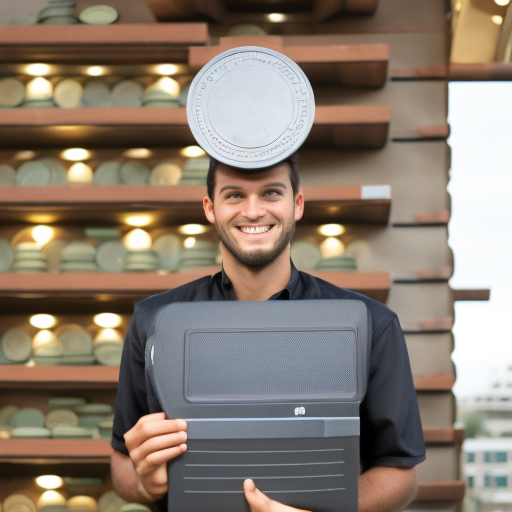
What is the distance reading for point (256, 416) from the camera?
100 cm

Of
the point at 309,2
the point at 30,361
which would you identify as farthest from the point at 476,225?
the point at 30,361

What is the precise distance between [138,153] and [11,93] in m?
0.53

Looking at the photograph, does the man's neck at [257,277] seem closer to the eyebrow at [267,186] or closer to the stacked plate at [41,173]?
the eyebrow at [267,186]

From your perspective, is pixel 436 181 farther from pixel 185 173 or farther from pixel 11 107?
pixel 11 107

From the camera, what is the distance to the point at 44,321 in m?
3.01

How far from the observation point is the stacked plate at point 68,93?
299 cm

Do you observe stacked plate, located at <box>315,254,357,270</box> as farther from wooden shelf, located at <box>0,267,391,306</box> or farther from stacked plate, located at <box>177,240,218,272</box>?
stacked plate, located at <box>177,240,218,272</box>

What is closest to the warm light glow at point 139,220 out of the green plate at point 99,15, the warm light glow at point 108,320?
the warm light glow at point 108,320

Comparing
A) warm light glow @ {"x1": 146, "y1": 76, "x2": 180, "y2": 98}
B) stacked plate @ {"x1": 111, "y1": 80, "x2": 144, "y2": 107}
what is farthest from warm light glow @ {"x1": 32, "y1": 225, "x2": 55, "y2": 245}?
warm light glow @ {"x1": 146, "y1": 76, "x2": 180, "y2": 98}

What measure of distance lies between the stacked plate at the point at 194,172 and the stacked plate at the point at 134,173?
177 millimetres

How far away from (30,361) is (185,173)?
887mm

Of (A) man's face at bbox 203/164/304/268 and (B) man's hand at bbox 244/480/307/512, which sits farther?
(A) man's face at bbox 203/164/304/268

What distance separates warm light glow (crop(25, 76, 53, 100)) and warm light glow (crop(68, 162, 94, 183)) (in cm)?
28

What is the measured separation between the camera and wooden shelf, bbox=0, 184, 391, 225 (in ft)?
9.13
